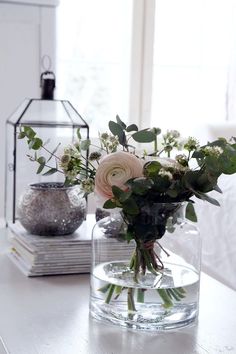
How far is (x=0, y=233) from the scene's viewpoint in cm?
165

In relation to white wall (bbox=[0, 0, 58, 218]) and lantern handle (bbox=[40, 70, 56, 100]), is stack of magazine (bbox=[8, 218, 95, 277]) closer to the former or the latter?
lantern handle (bbox=[40, 70, 56, 100])

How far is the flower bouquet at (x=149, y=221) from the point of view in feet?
3.00

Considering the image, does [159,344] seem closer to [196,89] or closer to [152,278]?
[152,278]

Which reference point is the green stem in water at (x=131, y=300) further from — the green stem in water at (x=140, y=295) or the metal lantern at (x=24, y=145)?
the metal lantern at (x=24, y=145)

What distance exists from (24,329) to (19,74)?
184 cm

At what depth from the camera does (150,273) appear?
3.25 ft

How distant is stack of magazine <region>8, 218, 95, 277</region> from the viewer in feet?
4.03

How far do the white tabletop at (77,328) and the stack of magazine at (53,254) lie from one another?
5 cm

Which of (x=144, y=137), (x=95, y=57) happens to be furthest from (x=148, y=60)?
(x=144, y=137)

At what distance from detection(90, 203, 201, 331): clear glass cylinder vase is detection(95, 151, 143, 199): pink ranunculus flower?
0.21ft

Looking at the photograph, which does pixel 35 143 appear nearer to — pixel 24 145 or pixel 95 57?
pixel 24 145

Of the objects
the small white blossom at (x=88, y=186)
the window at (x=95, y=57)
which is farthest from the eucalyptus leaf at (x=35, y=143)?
the window at (x=95, y=57)

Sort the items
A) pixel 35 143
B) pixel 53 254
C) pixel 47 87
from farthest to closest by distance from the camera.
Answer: pixel 47 87 → pixel 53 254 → pixel 35 143

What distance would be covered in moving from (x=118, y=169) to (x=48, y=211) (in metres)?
0.42
